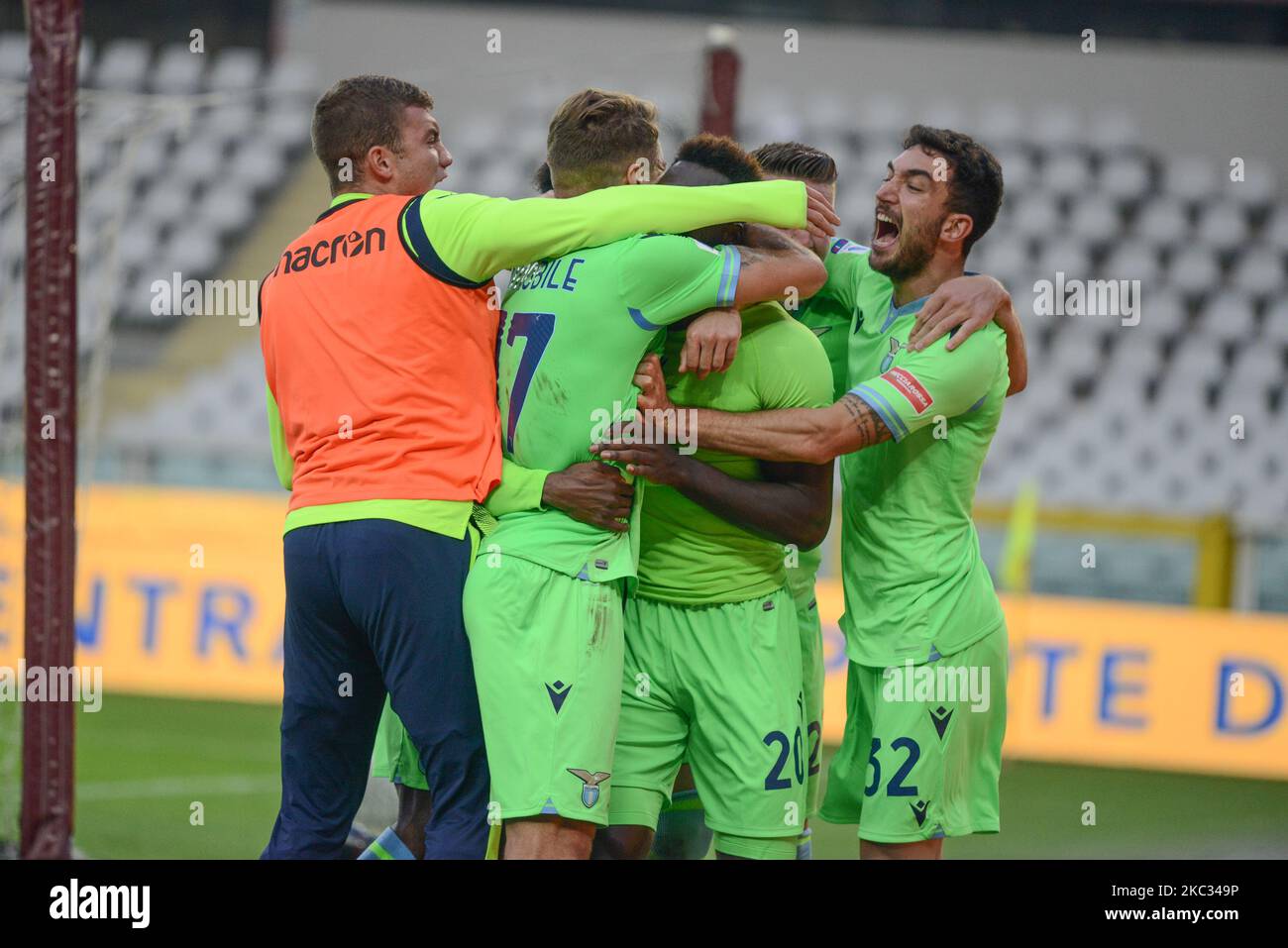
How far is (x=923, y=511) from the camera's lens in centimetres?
428

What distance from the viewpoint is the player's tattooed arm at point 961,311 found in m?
4.11

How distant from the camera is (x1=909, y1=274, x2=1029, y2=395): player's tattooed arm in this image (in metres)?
4.11

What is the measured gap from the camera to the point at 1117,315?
16188 millimetres

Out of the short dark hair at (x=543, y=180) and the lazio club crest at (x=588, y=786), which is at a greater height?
the short dark hair at (x=543, y=180)

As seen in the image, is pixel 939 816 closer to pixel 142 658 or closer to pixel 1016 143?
pixel 142 658

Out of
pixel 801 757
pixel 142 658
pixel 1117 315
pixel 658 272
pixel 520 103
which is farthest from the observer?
pixel 520 103

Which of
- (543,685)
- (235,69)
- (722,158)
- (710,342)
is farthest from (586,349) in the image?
(235,69)

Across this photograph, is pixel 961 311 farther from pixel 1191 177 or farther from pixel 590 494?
pixel 1191 177

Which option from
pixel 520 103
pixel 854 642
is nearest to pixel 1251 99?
pixel 520 103

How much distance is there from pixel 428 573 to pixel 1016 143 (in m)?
14.3

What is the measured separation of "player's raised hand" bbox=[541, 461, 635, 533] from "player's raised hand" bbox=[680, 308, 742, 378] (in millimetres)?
336

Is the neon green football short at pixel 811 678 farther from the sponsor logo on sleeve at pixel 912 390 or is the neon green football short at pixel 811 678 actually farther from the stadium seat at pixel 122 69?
the stadium seat at pixel 122 69

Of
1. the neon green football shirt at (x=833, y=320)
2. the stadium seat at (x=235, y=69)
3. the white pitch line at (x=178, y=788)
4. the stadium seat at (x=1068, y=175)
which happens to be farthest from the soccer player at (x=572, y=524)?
the stadium seat at (x=235, y=69)

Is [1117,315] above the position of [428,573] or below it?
above
